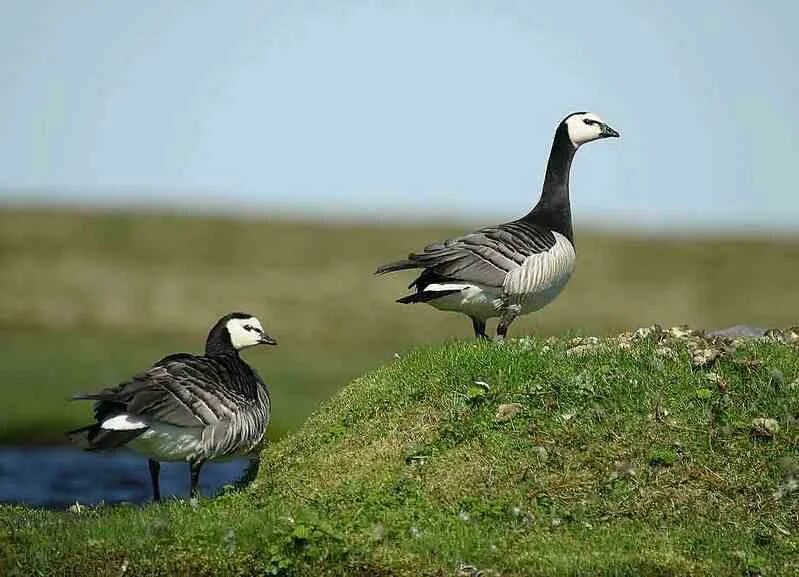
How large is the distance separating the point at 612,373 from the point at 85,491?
13.0 meters

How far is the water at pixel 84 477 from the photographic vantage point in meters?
24.4

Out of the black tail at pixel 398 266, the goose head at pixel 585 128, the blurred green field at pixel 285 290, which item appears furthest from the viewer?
the blurred green field at pixel 285 290

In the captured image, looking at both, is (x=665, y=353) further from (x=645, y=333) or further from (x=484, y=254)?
(x=484, y=254)

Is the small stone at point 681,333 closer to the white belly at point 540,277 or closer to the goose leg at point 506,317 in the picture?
the white belly at point 540,277

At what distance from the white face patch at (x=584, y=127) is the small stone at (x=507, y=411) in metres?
6.25

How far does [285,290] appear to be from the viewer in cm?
5034

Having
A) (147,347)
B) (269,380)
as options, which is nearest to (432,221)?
(147,347)

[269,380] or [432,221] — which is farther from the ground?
[432,221]

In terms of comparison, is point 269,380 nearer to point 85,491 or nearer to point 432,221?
point 85,491

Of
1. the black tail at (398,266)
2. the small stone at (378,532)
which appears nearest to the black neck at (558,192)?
the black tail at (398,266)

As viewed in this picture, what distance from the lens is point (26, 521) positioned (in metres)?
14.8

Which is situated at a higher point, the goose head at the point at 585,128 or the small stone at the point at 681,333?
the goose head at the point at 585,128

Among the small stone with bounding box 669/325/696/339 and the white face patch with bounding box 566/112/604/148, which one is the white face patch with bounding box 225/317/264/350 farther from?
the white face patch with bounding box 566/112/604/148

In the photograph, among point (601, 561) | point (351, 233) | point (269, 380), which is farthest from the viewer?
point (351, 233)
